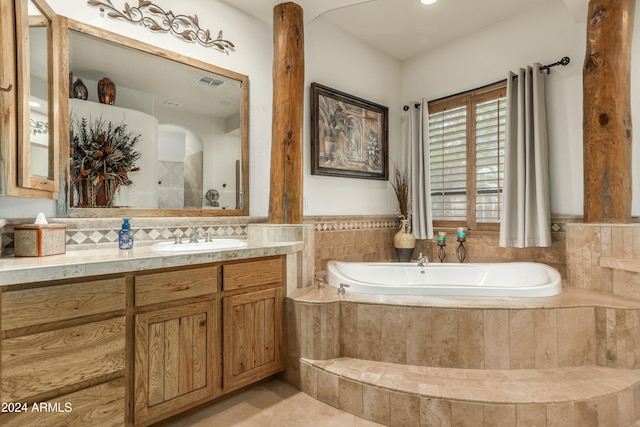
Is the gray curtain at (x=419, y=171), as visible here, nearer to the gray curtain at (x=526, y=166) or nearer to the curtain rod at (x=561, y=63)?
the gray curtain at (x=526, y=166)

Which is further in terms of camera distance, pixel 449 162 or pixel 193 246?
pixel 449 162

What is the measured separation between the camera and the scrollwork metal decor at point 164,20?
6.87 feet

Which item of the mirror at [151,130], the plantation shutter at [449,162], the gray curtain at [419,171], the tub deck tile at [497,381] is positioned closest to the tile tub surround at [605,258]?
the tub deck tile at [497,381]

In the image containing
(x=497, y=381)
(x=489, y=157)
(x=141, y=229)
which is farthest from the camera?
(x=489, y=157)

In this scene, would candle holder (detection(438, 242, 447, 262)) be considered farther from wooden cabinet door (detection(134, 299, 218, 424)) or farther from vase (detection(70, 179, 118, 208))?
vase (detection(70, 179, 118, 208))

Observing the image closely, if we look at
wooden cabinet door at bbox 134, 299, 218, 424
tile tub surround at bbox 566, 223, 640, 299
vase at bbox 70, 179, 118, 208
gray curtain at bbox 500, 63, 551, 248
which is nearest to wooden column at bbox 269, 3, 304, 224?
→ wooden cabinet door at bbox 134, 299, 218, 424

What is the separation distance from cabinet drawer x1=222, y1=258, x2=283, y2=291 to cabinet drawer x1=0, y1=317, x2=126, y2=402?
560 mm

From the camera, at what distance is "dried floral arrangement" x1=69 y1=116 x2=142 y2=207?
6.42ft

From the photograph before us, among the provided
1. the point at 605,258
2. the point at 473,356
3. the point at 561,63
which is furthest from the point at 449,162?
the point at 473,356

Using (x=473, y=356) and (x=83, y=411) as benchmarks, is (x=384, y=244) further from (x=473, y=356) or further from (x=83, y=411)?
(x=83, y=411)

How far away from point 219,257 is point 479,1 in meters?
3.14

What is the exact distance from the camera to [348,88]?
11.4ft

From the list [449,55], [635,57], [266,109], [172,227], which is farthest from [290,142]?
[635,57]

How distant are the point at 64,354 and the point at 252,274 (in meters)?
0.96
